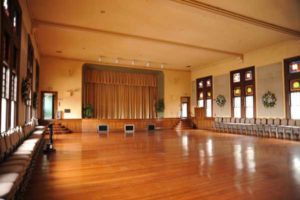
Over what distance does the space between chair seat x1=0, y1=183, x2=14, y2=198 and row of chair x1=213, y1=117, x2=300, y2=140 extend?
10.3 m

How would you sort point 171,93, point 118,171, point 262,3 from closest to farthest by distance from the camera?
point 118,171 → point 262,3 → point 171,93

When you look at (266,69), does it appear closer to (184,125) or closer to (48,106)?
(184,125)

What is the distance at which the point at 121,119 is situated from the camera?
14.2 meters

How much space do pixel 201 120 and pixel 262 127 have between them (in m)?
4.98

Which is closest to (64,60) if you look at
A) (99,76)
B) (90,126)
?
(99,76)

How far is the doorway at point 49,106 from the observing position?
13.0 meters

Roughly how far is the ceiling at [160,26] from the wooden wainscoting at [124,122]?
4070 mm

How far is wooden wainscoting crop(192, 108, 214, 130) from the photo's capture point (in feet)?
48.0

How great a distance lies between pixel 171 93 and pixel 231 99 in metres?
4.80

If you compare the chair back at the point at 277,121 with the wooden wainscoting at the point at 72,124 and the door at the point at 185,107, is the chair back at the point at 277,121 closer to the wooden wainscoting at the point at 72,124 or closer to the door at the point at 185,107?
the door at the point at 185,107

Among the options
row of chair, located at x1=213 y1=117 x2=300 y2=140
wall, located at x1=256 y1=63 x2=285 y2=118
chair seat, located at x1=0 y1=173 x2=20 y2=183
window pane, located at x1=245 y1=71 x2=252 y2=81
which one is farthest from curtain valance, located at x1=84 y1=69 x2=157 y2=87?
chair seat, located at x1=0 y1=173 x2=20 y2=183

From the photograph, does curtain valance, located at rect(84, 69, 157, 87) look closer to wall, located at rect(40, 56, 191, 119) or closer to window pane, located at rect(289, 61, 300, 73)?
wall, located at rect(40, 56, 191, 119)

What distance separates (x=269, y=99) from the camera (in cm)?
1102

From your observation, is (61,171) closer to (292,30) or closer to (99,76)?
(292,30)
